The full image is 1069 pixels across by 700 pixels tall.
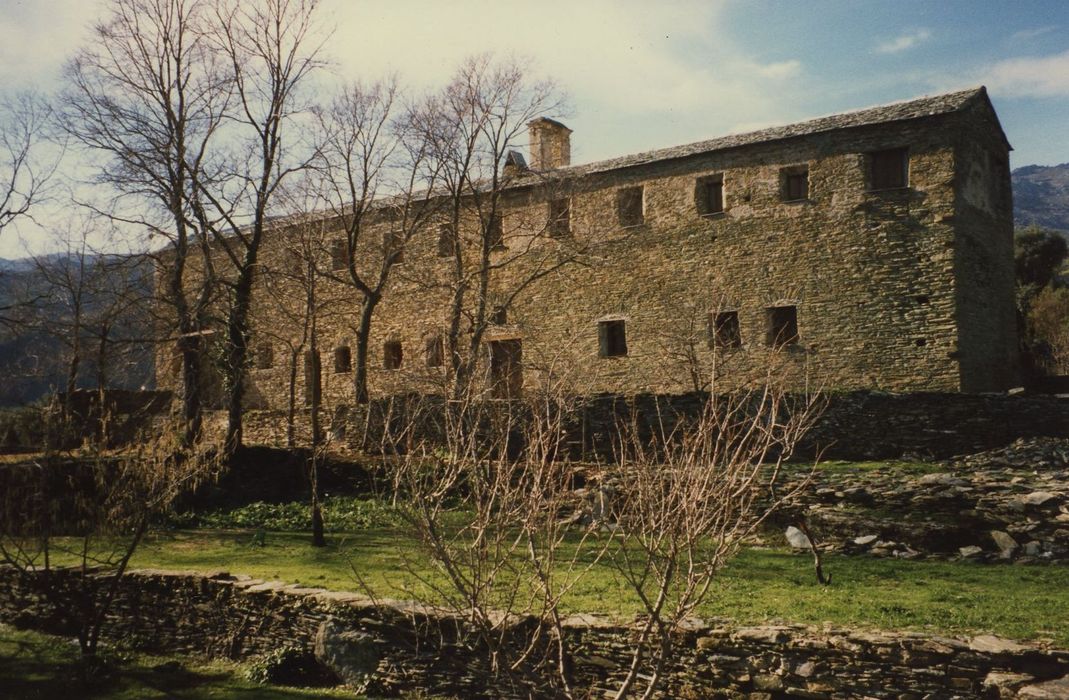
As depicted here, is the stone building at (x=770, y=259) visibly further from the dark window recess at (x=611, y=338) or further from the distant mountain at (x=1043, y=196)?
the distant mountain at (x=1043, y=196)

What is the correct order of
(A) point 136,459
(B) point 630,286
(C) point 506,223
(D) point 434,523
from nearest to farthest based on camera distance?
(D) point 434,523 < (A) point 136,459 < (B) point 630,286 < (C) point 506,223

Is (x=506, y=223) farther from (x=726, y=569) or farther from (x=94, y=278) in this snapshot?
(x=726, y=569)

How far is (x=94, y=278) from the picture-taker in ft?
64.8

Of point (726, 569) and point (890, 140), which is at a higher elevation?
point (890, 140)

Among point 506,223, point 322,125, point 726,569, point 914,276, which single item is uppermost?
point 322,125

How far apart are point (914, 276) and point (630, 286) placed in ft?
24.1

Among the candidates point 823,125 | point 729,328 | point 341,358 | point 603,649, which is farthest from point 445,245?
point 603,649

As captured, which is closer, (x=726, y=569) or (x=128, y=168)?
(x=726, y=569)

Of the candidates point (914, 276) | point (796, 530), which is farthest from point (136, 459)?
point (914, 276)

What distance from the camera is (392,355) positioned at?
27.5 metres

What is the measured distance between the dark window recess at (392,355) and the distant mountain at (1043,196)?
322ft

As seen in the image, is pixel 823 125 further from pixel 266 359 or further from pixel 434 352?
pixel 266 359

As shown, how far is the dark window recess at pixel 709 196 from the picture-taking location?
72.9ft

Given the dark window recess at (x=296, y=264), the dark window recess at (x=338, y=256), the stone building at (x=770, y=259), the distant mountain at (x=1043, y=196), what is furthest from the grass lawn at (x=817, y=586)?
the distant mountain at (x=1043, y=196)
